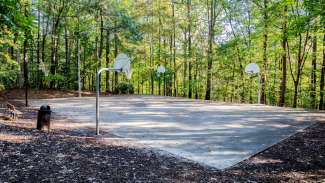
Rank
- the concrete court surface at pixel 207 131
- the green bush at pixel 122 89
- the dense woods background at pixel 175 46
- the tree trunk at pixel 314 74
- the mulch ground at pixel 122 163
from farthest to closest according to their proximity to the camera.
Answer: the green bush at pixel 122 89 → the dense woods background at pixel 175 46 → the tree trunk at pixel 314 74 → the concrete court surface at pixel 207 131 → the mulch ground at pixel 122 163

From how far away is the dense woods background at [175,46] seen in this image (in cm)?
1775

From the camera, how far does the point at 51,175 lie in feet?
12.0

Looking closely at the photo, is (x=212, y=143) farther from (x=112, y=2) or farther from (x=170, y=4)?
(x=170, y=4)

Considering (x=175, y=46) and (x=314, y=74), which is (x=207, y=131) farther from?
(x=175, y=46)

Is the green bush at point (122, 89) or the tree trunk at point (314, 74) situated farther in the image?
the green bush at point (122, 89)

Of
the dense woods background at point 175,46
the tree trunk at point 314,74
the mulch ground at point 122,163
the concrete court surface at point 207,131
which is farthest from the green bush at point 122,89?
the mulch ground at point 122,163

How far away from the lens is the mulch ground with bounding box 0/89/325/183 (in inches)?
148

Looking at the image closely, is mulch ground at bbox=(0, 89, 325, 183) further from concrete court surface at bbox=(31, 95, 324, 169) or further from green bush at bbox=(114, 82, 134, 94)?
green bush at bbox=(114, 82, 134, 94)

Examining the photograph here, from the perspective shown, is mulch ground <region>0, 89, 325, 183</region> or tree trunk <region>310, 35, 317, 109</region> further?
tree trunk <region>310, 35, 317, 109</region>

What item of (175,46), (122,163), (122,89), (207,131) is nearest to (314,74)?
(175,46)

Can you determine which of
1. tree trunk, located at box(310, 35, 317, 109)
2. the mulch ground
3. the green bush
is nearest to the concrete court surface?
the mulch ground

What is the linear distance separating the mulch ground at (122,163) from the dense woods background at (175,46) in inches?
473

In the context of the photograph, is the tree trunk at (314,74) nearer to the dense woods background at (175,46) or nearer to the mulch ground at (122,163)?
the dense woods background at (175,46)

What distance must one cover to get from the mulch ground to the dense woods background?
1200cm
